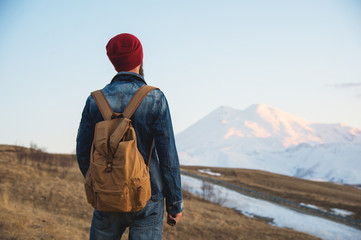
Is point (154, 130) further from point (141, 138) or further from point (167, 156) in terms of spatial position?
point (167, 156)

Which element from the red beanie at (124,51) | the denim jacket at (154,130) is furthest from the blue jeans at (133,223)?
the red beanie at (124,51)

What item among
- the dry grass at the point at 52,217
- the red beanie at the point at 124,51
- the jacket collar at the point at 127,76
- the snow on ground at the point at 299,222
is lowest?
the snow on ground at the point at 299,222

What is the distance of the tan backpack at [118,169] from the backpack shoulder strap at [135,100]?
32 mm

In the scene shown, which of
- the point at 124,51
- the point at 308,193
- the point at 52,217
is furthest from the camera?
the point at 308,193

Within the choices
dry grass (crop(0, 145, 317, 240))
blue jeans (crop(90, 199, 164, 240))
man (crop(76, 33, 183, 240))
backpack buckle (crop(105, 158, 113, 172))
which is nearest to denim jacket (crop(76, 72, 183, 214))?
man (crop(76, 33, 183, 240))

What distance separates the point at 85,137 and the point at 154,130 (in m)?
0.58

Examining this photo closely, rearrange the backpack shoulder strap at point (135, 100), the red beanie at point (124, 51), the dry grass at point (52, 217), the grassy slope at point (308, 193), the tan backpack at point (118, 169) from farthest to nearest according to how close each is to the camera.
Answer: the grassy slope at point (308, 193) < the dry grass at point (52, 217) < the red beanie at point (124, 51) < the backpack shoulder strap at point (135, 100) < the tan backpack at point (118, 169)

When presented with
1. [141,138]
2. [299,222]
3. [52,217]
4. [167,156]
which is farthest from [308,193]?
[141,138]

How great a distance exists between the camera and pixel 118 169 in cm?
174

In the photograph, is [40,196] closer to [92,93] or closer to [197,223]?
[197,223]

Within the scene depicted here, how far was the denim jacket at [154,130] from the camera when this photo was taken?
199 cm

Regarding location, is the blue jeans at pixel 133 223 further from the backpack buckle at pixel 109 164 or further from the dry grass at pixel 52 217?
the dry grass at pixel 52 217

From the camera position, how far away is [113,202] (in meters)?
1.79

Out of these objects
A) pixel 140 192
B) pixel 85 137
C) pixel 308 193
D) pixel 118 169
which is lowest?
pixel 308 193
